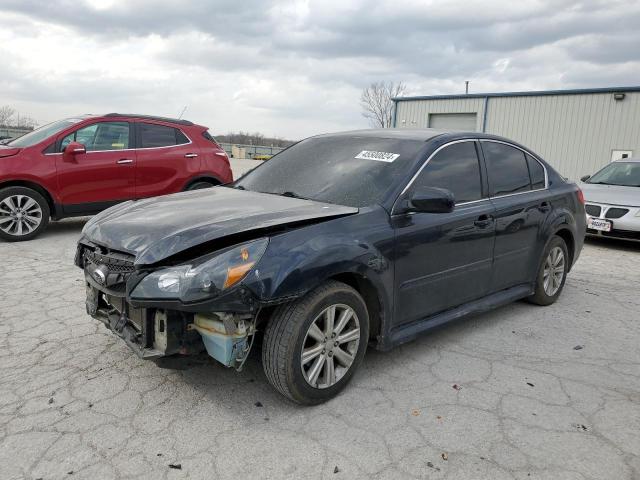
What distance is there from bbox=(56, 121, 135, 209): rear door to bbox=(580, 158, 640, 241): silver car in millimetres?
7085

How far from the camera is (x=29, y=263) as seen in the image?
19.6ft

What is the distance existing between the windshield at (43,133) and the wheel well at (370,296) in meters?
5.89

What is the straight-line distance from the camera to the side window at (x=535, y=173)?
185 inches

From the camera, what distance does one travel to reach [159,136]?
26.5ft

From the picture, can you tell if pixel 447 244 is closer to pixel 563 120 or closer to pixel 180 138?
pixel 180 138

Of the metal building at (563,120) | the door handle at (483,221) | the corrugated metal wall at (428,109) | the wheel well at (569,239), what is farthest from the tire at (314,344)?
the corrugated metal wall at (428,109)

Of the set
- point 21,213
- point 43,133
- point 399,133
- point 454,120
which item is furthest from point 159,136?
point 454,120

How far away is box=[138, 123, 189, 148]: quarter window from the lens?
7922 mm

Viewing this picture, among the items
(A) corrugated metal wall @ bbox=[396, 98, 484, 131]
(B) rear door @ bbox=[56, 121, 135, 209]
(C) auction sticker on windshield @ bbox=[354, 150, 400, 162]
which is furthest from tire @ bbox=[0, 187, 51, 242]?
(A) corrugated metal wall @ bbox=[396, 98, 484, 131]

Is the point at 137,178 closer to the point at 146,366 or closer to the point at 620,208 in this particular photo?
the point at 146,366

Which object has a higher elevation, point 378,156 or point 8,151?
point 378,156

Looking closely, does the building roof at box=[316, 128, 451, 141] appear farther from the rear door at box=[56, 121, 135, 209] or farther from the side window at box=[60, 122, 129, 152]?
the side window at box=[60, 122, 129, 152]

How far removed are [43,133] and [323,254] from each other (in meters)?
6.22

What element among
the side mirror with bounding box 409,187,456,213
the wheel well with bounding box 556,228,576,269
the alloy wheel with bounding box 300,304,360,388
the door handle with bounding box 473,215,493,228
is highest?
the side mirror with bounding box 409,187,456,213
